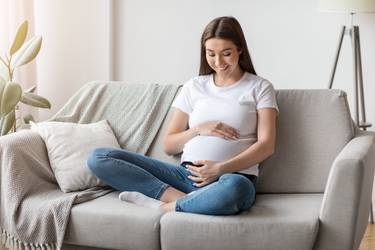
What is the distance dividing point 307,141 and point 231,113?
335 millimetres

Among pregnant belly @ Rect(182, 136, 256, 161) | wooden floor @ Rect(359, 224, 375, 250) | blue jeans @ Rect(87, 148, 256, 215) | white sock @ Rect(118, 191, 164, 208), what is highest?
pregnant belly @ Rect(182, 136, 256, 161)

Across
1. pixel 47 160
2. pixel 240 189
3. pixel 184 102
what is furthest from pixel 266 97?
pixel 47 160

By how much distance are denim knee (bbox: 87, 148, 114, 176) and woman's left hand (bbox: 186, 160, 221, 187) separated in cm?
35

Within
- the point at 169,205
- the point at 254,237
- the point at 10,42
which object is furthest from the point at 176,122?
the point at 10,42

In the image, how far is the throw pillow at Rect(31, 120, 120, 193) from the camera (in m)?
2.88

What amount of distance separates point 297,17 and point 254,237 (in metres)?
1.74

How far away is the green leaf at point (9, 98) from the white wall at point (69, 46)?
88cm

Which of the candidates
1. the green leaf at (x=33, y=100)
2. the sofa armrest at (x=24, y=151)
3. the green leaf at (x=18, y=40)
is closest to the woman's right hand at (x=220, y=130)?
the sofa armrest at (x=24, y=151)

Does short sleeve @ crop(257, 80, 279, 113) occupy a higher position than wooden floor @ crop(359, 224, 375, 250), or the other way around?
short sleeve @ crop(257, 80, 279, 113)

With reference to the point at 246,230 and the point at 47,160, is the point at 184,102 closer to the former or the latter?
the point at 47,160

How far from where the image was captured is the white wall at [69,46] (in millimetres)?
4141

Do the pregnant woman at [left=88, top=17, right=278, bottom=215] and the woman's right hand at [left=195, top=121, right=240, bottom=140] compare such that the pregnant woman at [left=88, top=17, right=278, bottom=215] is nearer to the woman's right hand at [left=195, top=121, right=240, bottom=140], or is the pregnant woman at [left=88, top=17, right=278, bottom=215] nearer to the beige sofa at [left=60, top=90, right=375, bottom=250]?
the woman's right hand at [left=195, top=121, right=240, bottom=140]

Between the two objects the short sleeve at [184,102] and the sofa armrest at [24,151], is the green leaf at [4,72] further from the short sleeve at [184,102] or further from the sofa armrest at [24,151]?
the short sleeve at [184,102]

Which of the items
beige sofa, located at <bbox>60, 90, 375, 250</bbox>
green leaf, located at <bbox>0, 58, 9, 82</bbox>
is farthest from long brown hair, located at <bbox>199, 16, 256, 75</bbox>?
green leaf, located at <bbox>0, 58, 9, 82</bbox>
